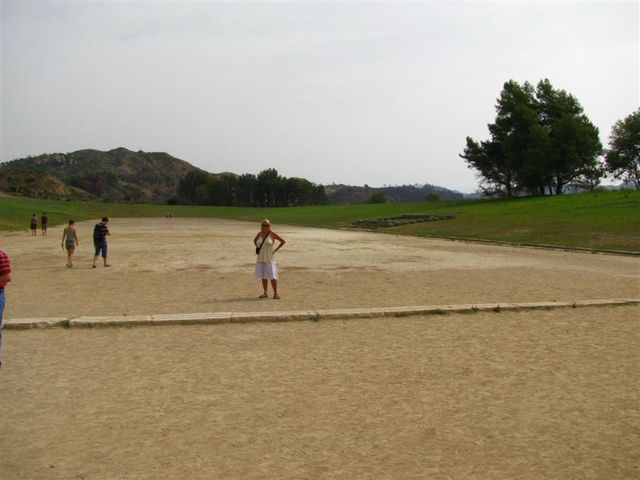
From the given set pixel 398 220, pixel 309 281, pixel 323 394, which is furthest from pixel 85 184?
pixel 323 394

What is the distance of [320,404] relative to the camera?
5.18m

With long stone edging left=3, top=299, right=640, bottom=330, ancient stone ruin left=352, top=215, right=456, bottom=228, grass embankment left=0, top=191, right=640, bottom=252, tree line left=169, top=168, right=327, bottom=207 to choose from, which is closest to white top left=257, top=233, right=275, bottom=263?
long stone edging left=3, top=299, right=640, bottom=330

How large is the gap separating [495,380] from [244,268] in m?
12.0

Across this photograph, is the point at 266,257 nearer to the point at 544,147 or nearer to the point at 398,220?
the point at 398,220

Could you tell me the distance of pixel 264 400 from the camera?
17.4ft

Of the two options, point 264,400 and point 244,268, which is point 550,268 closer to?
point 244,268

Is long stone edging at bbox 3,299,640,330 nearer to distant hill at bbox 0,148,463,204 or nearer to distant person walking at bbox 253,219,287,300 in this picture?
distant person walking at bbox 253,219,287,300

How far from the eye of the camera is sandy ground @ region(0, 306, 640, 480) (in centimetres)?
400

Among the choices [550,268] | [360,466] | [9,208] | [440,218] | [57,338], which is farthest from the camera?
[9,208]

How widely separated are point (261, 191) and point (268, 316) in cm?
11419

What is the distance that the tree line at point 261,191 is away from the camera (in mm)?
122562

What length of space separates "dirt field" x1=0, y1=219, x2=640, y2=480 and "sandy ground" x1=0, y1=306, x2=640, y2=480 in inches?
0.8

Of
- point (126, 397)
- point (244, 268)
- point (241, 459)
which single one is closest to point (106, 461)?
point (241, 459)

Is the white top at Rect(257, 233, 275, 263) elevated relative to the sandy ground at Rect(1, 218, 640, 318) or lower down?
elevated
